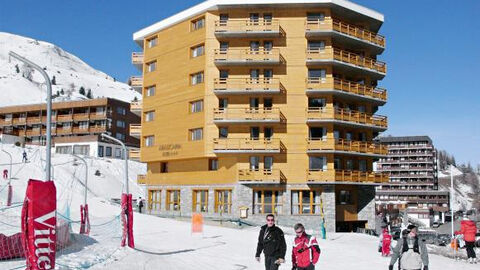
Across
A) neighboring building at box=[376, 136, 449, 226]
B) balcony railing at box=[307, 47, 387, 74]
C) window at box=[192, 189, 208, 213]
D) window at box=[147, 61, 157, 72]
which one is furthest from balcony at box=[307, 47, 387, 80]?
neighboring building at box=[376, 136, 449, 226]

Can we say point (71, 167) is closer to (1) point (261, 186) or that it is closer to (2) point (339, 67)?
(1) point (261, 186)

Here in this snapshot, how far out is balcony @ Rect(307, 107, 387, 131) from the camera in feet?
147

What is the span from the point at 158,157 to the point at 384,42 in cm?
2437

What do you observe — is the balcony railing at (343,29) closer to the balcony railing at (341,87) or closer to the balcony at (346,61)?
the balcony at (346,61)

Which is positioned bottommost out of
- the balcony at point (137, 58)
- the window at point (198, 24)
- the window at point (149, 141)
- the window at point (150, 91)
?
the window at point (149, 141)

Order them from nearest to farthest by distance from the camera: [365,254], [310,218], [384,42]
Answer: [365,254] < [310,218] < [384,42]

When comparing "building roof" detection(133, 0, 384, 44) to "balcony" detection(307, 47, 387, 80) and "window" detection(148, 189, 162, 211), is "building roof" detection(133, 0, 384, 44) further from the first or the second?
"window" detection(148, 189, 162, 211)

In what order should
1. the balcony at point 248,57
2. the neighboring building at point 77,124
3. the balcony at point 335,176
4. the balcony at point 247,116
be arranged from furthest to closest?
the neighboring building at point 77,124
the balcony at point 248,57
the balcony at point 247,116
the balcony at point 335,176

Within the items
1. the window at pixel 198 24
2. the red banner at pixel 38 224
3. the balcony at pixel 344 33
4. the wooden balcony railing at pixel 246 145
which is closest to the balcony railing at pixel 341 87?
the balcony at pixel 344 33

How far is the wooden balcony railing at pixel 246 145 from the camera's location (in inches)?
1730

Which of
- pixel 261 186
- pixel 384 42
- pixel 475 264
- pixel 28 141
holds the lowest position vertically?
pixel 475 264

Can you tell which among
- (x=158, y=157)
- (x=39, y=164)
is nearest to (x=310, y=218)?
(x=158, y=157)

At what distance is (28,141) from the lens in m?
100

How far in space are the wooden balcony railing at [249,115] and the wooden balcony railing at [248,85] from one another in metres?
1.62
